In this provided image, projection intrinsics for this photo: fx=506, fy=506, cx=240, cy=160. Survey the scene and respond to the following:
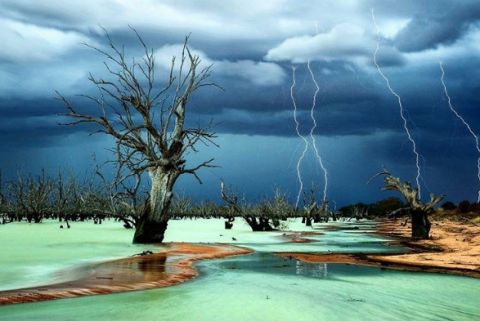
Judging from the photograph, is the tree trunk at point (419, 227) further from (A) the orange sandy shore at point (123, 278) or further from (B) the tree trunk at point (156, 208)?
(A) the orange sandy shore at point (123, 278)

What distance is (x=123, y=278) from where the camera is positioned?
9047 millimetres

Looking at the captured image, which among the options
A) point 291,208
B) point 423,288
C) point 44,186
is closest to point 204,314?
point 423,288

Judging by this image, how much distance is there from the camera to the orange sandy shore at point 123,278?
23.8ft

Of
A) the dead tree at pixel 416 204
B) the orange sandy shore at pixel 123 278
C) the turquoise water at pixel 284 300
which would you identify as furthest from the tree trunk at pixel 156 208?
the dead tree at pixel 416 204

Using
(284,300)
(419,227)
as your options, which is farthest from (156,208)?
(419,227)

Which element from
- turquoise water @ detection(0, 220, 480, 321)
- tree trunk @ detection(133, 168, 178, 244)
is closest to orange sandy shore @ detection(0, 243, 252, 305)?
turquoise water @ detection(0, 220, 480, 321)

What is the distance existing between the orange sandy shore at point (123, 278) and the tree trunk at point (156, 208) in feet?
15.9

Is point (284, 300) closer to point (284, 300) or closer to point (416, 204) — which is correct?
point (284, 300)

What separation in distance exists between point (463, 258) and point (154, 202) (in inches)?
413

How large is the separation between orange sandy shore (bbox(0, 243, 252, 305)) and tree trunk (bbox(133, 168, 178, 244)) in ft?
15.9

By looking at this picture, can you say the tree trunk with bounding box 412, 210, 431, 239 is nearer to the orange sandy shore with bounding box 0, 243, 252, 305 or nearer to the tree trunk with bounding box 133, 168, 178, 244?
the tree trunk with bounding box 133, 168, 178, 244

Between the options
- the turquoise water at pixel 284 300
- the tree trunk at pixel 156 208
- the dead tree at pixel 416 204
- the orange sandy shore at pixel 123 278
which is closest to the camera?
the turquoise water at pixel 284 300

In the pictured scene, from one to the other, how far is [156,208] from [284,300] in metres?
11.7

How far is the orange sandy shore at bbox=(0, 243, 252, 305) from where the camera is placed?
286 inches
